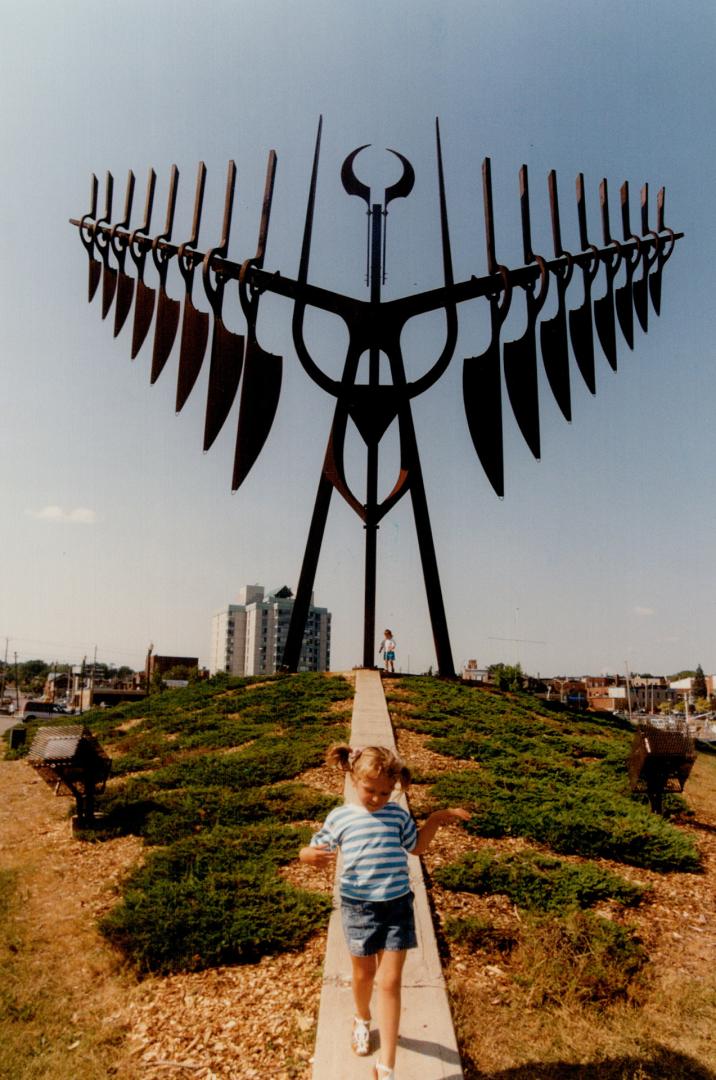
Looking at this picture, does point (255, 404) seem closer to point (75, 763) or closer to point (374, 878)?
point (75, 763)

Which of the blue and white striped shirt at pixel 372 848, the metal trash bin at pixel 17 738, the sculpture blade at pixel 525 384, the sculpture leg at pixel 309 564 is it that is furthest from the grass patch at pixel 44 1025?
the sculpture blade at pixel 525 384

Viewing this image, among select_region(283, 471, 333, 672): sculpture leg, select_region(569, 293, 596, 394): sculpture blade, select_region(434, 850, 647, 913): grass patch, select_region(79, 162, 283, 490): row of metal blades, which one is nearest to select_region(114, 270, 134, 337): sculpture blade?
select_region(79, 162, 283, 490): row of metal blades

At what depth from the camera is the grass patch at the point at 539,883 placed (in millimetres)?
5051

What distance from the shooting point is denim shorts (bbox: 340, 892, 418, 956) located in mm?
3119

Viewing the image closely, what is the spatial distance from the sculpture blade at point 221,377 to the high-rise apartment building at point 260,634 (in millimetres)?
91191

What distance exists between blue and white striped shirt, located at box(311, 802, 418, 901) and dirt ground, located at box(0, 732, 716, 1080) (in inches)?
34.8

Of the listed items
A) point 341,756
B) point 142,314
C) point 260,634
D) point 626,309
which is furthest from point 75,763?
point 260,634

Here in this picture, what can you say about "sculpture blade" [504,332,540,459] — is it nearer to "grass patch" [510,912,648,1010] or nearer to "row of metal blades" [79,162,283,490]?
"row of metal blades" [79,162,283,490]

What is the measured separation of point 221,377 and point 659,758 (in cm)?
981

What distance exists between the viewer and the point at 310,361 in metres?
14.0

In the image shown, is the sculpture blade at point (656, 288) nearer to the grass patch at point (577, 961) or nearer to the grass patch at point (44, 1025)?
the grass patch at point (577, 961)

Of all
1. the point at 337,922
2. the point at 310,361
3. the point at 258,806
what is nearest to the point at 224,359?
the point at 310,361

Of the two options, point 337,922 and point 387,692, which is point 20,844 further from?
point 387,692

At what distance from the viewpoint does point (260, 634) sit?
111m
